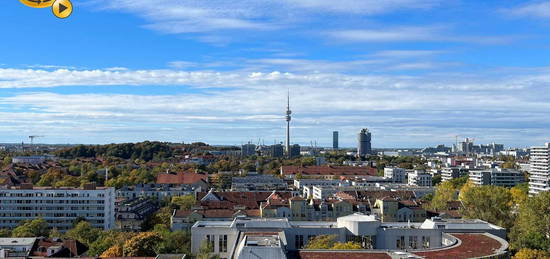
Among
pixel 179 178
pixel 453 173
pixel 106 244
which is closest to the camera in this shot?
pixel 106 244

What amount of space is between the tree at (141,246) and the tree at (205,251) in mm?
3512

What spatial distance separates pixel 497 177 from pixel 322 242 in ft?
269

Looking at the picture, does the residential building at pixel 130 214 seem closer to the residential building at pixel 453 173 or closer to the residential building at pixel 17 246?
the residential building at pixel 17 246

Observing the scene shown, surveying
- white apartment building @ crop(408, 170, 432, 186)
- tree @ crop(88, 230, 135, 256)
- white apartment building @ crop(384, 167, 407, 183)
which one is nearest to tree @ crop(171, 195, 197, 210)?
tree @ crop(88, 230, 135, 256)

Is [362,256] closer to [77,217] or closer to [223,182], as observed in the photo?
[77,217]

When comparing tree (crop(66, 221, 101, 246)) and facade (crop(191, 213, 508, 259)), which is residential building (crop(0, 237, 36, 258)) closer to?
tree (crop(66, 221, 101, 246))

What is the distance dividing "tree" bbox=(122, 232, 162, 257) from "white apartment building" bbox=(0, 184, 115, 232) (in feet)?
79.5

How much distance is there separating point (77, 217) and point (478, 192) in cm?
3871

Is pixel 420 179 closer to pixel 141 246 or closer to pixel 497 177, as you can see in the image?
pixel 497 177

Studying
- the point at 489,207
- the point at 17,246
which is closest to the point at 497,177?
the point at 489,207

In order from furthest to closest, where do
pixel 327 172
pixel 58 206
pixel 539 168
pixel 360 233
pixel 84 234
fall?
1. pixel 327 172
2. pixel 539 168
3. pixel 58 206
4. pixel 84 234
5. pixel 360 233

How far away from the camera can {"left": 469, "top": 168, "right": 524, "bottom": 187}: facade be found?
107m

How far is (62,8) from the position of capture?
14570mm

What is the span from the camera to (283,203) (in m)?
59.8
